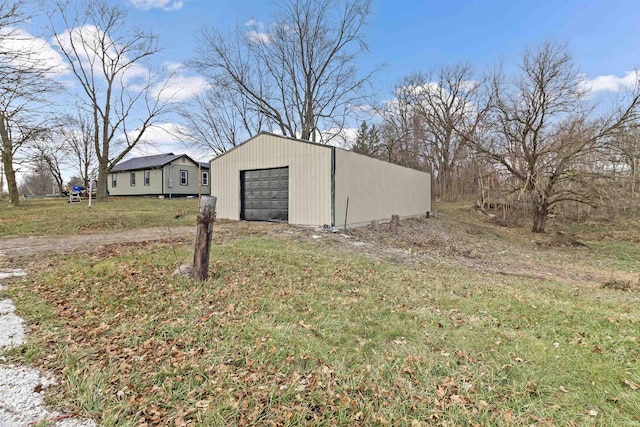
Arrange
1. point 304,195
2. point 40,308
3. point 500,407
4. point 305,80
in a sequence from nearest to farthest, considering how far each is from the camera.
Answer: point 500,407
point 40,308
point 304,195
point 305,80

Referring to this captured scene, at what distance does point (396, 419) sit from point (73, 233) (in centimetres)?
1069

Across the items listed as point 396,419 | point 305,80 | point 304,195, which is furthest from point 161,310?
point 305,80

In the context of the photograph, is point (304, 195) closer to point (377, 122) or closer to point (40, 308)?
point (40, 308)

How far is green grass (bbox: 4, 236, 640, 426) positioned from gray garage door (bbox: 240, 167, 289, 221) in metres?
6.56

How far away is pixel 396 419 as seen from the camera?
194cm

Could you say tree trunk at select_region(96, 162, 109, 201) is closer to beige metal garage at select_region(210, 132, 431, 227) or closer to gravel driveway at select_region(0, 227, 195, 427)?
beige metal garage at select_region(210, 132, 431, 227)

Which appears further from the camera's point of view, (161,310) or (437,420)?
(161,310)

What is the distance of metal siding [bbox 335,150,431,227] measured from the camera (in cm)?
1020

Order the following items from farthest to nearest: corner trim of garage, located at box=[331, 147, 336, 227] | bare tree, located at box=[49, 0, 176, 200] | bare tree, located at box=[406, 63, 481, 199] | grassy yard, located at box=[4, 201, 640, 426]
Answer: bare tree, located at box=[406, 63, 481, 199]
bare tree, located at box=[49, 0, 176, 200]
corner trim of garage, located at box=[331, 147, 336, 227]
grassy yard, located at box=[4, 201, 640, 426]

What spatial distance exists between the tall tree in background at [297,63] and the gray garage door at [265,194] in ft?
33.4

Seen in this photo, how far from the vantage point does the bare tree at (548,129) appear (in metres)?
11.7

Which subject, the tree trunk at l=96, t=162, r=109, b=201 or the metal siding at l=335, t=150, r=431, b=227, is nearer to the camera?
the metal siding at l=335, t=150, r=431, b=227

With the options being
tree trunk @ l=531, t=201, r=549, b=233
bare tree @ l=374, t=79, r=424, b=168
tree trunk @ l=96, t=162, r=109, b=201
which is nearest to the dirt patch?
tree trunk @ l=531, t=201, r=549, b=233

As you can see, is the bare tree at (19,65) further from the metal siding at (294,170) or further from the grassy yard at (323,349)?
the metal siding at (294,170)
